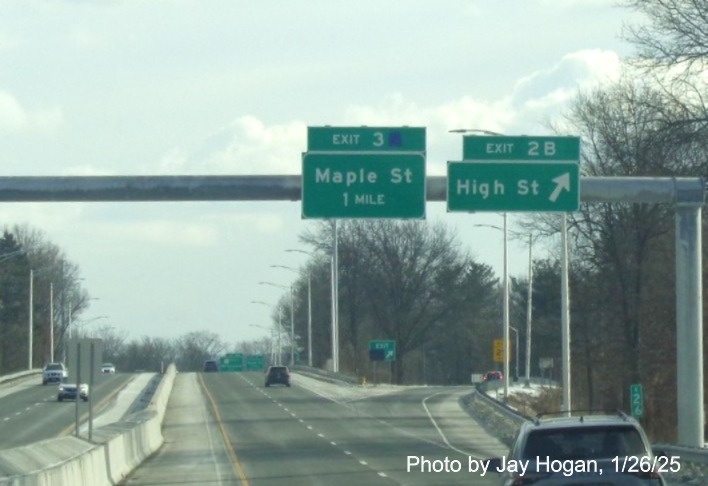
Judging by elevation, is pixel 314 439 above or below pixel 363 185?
below

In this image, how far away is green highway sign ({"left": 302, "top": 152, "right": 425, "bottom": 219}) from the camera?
24.3m

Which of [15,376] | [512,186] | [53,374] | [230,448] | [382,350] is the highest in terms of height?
[512,186]

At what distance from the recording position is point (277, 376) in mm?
82438

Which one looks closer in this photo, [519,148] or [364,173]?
[364,173]

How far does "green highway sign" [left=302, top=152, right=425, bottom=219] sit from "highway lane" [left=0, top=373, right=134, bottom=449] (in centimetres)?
708

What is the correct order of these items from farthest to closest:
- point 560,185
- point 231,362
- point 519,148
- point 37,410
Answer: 1. point 231,362
2. point 37,410
3. point 519,148
4. point 560,185

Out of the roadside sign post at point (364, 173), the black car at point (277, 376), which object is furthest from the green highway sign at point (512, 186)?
the black car at point (277, 376)

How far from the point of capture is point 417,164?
24.7m

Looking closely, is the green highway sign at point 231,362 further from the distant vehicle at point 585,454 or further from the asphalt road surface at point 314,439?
the distant vehicle at point 585,454

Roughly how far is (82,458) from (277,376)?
61.0 meters

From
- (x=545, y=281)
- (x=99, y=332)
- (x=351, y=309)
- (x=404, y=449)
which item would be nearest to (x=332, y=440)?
(x=404, y=449)

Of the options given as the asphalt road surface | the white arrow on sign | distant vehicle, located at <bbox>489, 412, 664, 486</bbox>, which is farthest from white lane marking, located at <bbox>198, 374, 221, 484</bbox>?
distant vehicle, located at <bbox>489, 412, 664, 486</bbox>

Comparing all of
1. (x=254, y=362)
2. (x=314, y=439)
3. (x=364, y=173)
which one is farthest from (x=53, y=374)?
(x=364, y=173)

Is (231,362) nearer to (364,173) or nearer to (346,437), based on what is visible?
(346,437)
